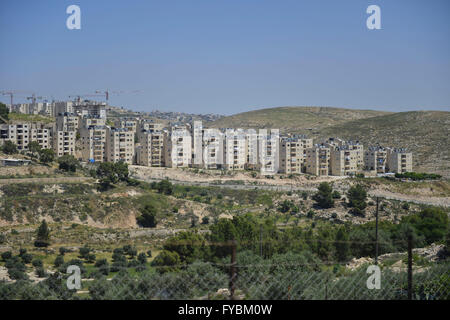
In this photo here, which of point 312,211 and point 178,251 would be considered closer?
point 178,251

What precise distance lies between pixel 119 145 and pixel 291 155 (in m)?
12.1

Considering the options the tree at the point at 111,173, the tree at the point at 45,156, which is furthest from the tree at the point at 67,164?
the tree at the point at 111,173

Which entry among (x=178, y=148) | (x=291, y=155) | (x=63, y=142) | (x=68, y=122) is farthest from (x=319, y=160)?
(x=68, y=122)

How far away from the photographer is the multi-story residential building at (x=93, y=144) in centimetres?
3484

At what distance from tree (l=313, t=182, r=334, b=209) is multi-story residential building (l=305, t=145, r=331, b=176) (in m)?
7.09

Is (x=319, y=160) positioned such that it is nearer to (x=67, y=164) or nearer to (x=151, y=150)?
(x=151, y=150)

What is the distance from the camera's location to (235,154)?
121 ft

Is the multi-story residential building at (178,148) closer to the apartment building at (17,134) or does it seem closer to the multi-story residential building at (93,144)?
the multi-story residential building at (93,144)

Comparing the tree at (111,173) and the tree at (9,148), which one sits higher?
the tree at (9,148)

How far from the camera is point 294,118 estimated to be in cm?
7581

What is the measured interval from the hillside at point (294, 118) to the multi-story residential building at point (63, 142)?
35482mm
